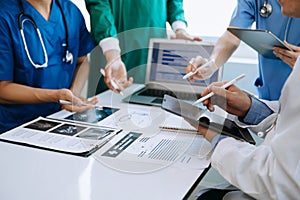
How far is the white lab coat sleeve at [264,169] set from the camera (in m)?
0.66

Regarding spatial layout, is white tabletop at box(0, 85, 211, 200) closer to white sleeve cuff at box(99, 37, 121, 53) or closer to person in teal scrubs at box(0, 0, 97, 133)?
person in teal scrubs at box(0, 0, 97, 133)

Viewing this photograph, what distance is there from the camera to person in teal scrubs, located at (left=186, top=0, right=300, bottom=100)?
133cm

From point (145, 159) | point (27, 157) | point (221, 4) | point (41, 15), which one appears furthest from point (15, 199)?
point (221, 4)

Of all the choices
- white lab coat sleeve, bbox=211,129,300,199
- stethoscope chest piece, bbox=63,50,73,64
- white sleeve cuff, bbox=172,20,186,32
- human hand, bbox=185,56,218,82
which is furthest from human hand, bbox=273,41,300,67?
stethoscope chest piece, bbox=63,50,73,64

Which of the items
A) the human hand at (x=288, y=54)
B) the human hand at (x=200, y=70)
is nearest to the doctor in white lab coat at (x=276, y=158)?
the human hand at (x=288, y=54)

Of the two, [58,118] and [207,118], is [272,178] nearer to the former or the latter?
[207,118]

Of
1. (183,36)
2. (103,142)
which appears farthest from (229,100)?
(183,36)

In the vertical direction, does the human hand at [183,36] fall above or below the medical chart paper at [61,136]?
above

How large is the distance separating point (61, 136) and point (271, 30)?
0.86 meters

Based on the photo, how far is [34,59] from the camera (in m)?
1.42

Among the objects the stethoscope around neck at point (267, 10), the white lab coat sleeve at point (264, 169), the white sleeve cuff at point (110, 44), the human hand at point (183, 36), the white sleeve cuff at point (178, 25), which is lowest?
the white lab coat sleeve at point (264, 169)

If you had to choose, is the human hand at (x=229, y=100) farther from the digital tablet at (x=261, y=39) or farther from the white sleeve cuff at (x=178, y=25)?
the white sleeve cuff at (x=178, y=25)

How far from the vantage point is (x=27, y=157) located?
3.17 ft

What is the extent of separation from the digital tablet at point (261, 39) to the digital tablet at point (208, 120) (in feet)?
0.87
